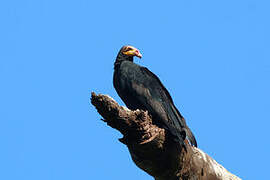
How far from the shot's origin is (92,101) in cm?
362

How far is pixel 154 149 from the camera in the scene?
12.1 ft

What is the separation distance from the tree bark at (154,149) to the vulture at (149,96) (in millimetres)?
335

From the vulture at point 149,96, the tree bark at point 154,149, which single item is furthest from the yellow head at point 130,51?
the tree bark at point 154,149

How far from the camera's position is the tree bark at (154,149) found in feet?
11.7

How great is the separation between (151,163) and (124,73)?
6.33 feet

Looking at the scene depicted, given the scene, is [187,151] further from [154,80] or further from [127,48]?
[127,48]

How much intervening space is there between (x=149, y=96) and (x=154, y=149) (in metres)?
1.41

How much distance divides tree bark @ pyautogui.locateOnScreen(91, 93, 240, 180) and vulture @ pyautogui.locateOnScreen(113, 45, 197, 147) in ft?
1.10

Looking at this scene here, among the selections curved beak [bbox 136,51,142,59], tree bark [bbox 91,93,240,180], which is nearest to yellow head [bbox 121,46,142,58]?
curved beak [bbox 136,51,142,59]

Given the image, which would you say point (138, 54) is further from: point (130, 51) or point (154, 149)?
point (154, 149)

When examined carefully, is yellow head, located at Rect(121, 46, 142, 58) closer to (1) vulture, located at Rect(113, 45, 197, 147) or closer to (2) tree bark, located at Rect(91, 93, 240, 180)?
(1) vulture, located at Rect(113, 45, 197, 147)

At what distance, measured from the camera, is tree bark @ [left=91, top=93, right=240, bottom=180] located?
11.7 feet

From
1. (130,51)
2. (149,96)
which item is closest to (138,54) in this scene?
(130,51)

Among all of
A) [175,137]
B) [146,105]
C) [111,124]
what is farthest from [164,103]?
[111,124]
